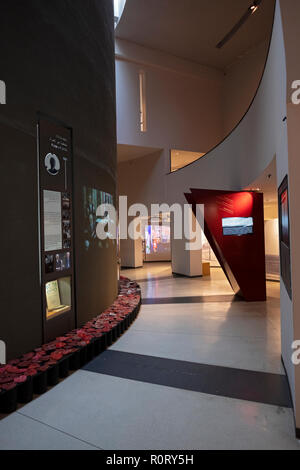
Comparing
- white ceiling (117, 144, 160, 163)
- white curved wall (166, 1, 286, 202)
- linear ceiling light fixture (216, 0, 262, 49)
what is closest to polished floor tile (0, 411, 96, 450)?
white curved wall (166, 1, 286, 202)

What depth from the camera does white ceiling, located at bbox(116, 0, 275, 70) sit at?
11.5 metres

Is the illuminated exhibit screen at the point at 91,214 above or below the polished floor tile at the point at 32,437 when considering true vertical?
above

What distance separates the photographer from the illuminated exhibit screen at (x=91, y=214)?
571 cm

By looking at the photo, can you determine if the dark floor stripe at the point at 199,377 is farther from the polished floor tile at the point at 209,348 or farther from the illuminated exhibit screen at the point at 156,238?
the illuminated exhibit screen at the point at 156,238

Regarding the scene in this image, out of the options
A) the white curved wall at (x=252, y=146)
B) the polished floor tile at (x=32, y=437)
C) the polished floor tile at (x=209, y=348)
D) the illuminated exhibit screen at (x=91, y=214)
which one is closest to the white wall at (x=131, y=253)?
the white curved wall at (x=252, y=146)

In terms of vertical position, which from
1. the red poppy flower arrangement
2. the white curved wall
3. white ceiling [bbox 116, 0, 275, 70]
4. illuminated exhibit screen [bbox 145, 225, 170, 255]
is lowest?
the red poppy flower arrangement

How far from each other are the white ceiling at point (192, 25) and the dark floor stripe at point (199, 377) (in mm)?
11940

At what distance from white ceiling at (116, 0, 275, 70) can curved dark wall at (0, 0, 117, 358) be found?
21.2 feet

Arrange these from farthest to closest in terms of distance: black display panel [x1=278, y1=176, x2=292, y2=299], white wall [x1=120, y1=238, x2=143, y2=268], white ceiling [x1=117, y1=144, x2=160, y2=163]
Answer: white wall [x1=120, y1=238, x2=143, y2=268] < white ceiling [x1=117, y1=144, x2=160, y2=163] < black display panel [x1=278, y1=176, x2=292, y2=299]

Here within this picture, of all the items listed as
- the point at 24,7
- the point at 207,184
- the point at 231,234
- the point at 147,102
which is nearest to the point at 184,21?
the point at 147,102

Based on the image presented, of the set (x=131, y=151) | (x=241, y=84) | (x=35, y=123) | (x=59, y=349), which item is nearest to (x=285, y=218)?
(x=59, y=349)

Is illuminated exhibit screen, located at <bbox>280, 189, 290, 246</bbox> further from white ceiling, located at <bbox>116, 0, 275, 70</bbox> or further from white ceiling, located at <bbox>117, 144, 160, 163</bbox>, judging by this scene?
white ceiling, located at <bbox>116, 0, 275, 70</bbox>

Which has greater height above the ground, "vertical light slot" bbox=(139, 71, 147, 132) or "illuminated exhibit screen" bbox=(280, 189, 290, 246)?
"vertical light slot" bbox=(139, 71, 147, 132)

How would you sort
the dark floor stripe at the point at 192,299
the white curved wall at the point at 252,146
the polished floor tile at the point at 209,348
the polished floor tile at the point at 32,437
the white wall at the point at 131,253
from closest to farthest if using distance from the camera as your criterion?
the polished floor tile at the point at 32,437, the white curved wall at the point at 252,146, the polished floor tile at the point at 209,348, the dark floor stripe at the point at 192,299, the white wall at the point at 131,253
